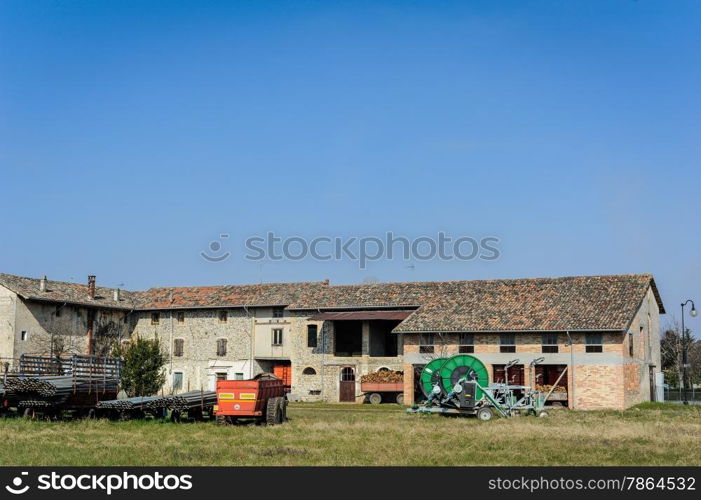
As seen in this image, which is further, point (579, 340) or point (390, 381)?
point (390, 381)

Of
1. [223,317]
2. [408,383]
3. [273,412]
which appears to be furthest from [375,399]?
[273,412]

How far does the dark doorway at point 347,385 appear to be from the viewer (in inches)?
1864

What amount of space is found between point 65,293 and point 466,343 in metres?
24.6

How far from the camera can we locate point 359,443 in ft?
64.8

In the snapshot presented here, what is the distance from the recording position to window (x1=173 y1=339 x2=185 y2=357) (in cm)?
5372

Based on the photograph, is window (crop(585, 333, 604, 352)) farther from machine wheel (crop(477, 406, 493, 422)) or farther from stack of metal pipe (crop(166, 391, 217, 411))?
stack of metal pipe (crop(166, 391, 217, 411))

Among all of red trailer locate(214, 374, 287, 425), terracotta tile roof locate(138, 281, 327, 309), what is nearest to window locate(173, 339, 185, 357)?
terracotta tile roof locate(138, 281, 327, 309)

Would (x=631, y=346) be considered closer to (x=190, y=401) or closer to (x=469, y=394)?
(x=469, y=394)

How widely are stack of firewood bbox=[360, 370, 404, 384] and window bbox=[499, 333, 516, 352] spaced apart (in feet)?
20.4

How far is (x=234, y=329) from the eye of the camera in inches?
2062
